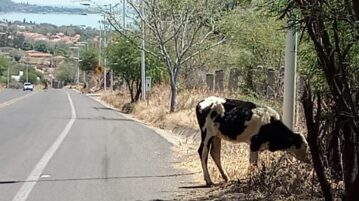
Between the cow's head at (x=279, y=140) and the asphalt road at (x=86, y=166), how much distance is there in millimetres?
1519

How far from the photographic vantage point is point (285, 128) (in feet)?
38.7

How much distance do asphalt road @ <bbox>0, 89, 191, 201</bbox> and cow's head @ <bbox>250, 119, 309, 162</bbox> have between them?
4.98 ft

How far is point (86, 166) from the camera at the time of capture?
15.8m

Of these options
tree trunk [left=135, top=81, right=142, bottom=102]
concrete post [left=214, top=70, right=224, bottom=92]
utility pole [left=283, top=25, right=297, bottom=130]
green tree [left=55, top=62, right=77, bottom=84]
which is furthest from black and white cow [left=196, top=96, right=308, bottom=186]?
green tree [left=55, top=62, right=77, bottom=84]

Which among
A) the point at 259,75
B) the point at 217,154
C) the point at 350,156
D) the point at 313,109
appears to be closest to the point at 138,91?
the point at 259,75

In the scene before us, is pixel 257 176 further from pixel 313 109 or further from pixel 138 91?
pixel 138 91

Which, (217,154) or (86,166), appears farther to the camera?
(86,166)

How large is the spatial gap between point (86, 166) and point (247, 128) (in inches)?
194

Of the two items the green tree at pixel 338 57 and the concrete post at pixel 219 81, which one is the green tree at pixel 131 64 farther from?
the green tree at pixel 338 57

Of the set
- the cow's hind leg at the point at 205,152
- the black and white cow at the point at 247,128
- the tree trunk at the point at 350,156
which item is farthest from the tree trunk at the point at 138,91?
the tree trunk at the point at 350,156

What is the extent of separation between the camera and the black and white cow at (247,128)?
11.7m

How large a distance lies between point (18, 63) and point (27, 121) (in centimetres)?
17102

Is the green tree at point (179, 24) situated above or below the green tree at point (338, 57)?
above

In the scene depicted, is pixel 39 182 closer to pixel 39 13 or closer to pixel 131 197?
pixel 131 197
